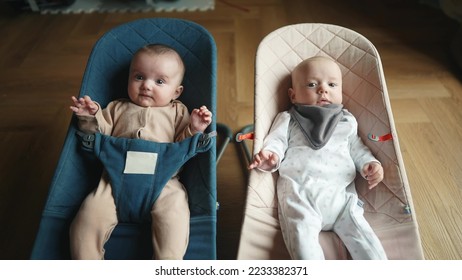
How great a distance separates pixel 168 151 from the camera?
1038mm

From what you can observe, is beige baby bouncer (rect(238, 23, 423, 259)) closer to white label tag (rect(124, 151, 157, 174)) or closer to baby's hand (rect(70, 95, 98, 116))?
white label tag (rect(124, 151, 157, 174))

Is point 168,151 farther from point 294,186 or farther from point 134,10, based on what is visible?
point 134,10

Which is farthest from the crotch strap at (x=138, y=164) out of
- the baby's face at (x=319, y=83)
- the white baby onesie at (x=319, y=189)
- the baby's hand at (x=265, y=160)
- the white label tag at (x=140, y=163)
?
the baby's face at (x=319, y=83)

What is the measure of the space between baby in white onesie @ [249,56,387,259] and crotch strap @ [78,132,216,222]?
22cm

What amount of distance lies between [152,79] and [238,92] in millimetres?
747

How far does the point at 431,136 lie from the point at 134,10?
2171mm

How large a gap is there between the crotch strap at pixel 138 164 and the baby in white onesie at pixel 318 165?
0.22m

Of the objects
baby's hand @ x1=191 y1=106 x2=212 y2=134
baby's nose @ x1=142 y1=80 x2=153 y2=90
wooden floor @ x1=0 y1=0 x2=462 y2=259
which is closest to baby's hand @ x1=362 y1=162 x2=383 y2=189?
wooden floor @ x1=0 y1=0 x2=462 y2=259

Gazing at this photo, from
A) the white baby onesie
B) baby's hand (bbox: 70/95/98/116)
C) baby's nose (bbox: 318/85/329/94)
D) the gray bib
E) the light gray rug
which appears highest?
the light gray rug

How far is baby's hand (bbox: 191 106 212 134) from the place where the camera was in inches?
41.0

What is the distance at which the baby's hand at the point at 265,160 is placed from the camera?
3.33 feet

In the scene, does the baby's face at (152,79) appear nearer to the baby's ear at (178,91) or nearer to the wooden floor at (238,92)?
the baby's ear at (178,91)

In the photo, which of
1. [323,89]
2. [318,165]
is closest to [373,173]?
[318,165]
